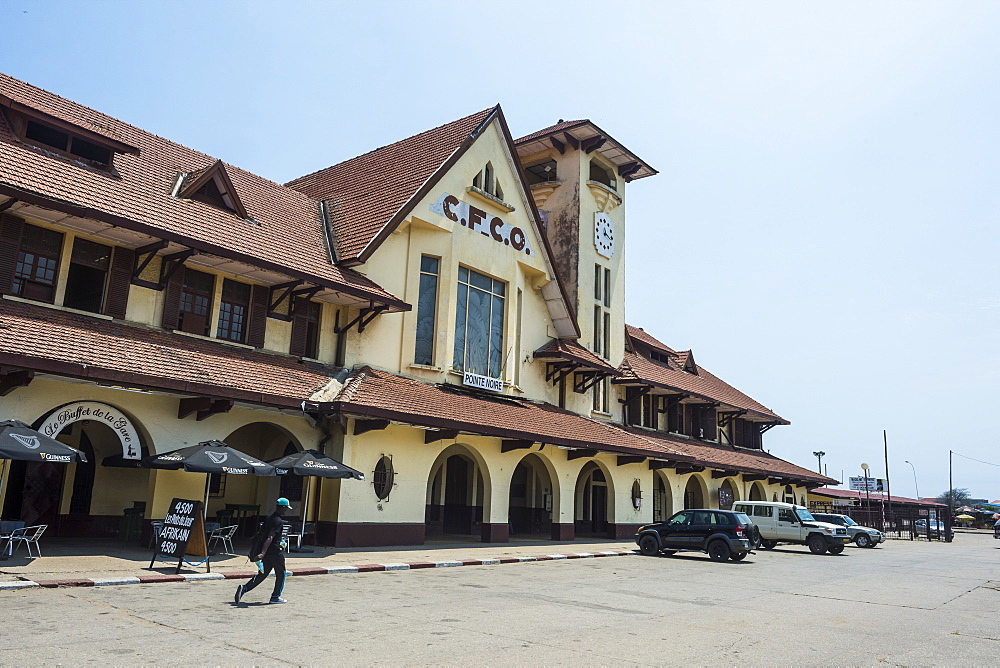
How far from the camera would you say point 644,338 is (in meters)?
41.8

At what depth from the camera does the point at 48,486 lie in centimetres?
1895

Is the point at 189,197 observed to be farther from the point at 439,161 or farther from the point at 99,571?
the point at 99,571

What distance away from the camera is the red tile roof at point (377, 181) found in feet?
74.5

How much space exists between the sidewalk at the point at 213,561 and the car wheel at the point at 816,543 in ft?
35.1

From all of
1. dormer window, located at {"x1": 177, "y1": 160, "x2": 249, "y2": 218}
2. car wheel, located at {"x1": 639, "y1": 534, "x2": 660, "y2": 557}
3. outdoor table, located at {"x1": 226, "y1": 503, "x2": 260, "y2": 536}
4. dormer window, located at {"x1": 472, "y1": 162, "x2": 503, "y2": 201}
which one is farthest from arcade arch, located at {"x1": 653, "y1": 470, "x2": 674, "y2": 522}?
dormer window, located at {"x1": 177, "y1": 160, "x2": 249, "y2": 218}

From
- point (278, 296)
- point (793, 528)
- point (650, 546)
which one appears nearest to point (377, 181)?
point (278, 296)

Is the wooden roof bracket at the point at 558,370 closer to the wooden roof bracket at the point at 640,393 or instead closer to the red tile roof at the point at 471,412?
the red tile roof at the point at 471,412

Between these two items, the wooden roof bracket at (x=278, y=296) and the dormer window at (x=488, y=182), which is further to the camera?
the dormer window at (x=488, y=182)

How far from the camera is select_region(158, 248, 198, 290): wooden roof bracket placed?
17.7 m

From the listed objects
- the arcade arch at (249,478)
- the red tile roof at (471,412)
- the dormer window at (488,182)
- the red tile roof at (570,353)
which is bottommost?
the arcade arch at (249,478)

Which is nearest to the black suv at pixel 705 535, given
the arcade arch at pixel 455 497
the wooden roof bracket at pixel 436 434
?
the arcade arch at pixel 455 497

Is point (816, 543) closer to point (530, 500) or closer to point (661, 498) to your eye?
point (661, 498)

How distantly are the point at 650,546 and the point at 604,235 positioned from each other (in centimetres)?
1503

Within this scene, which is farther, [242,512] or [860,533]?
[860,533]
